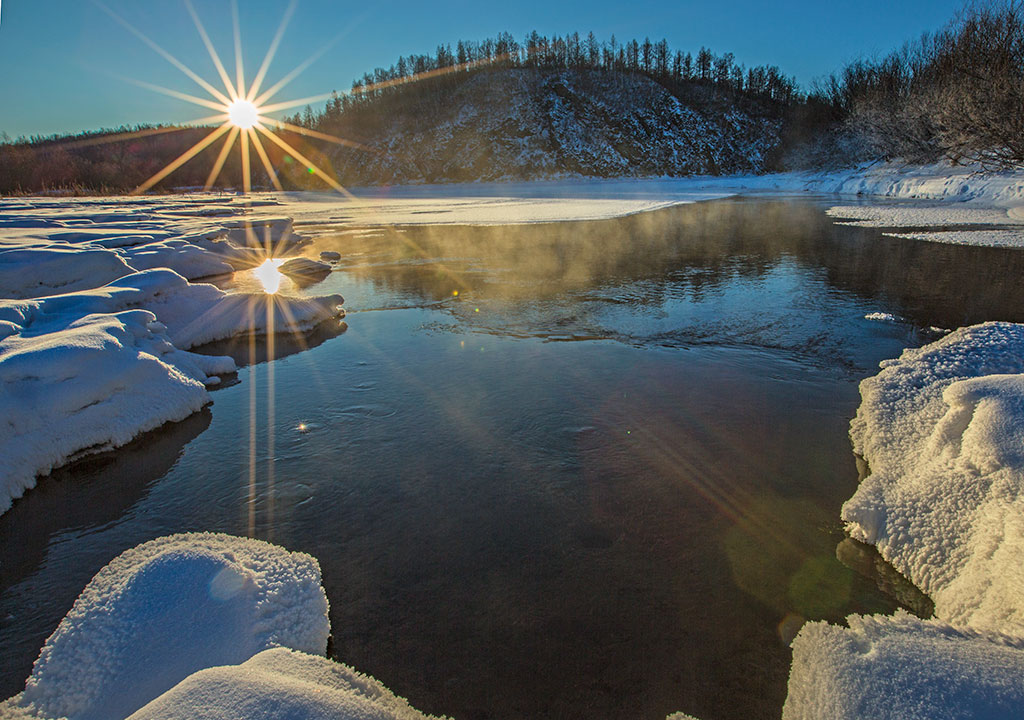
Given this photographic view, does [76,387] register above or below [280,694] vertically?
above

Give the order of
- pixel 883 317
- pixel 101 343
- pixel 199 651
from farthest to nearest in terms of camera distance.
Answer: pixel 883 317 → pixel 101 343 → pixel 199 651

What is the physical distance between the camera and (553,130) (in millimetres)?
91188

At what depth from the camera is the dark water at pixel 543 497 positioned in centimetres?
270

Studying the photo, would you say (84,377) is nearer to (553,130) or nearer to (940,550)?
(940,550)

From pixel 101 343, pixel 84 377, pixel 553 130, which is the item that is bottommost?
pixel 84 377

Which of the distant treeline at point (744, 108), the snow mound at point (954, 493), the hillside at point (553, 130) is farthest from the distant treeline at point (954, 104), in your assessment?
the hillside at point (553, 130)

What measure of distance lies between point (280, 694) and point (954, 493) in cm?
380

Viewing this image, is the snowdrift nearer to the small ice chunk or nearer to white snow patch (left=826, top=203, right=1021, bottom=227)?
the small ice chunk

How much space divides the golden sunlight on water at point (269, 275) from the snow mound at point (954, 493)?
9537 millimetres

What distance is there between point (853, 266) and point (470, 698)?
12.1m

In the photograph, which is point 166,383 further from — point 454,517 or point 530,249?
point 530,249

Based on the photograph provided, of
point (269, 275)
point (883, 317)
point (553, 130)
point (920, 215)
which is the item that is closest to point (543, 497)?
point (883, 317)

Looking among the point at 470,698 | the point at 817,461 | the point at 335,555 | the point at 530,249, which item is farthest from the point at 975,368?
the point at 530,249

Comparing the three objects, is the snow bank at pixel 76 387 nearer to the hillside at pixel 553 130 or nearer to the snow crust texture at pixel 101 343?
the snow crust texture at pixel 101 343
